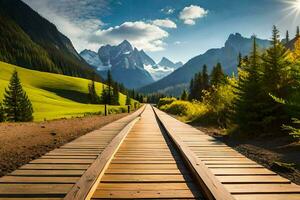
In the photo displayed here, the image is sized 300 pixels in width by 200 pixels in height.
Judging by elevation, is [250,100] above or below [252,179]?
above

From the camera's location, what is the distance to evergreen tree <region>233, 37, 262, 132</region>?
1419 centimetres

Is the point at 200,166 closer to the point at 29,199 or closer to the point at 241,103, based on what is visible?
the point at 29,199

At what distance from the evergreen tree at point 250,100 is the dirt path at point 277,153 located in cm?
95

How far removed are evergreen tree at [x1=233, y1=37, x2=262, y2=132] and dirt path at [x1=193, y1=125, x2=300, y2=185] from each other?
3.12ft

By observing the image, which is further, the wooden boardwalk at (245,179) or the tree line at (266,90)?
the tree line at (266,90)

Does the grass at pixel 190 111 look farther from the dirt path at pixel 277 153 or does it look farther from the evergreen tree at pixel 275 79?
the dirt path at pixel 277 153

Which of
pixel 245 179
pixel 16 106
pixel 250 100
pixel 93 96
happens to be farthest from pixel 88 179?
pixel 93 96

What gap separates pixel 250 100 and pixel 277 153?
442cm

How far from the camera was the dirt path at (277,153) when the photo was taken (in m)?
7.27

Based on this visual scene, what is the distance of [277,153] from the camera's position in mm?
10055

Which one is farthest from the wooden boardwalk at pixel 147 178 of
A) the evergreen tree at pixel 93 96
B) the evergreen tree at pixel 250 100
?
the evergreen tree at pixel 93 96

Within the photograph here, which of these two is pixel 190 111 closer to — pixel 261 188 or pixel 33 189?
pixel 261 188

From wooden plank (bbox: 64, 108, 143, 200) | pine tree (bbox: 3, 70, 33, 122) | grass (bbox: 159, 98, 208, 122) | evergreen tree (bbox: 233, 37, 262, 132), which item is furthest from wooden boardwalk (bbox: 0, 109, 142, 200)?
pine tree (bbox: 3, 70, 33, 122)

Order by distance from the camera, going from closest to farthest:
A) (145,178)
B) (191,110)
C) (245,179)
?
(245,179), (145,178), (191,110)
